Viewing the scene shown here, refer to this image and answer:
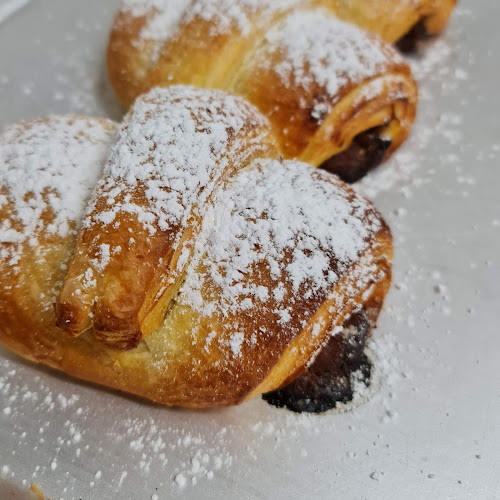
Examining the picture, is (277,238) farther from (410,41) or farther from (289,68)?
(410,41)

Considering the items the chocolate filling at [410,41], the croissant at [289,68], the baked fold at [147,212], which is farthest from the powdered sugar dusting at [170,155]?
the chocolate filling at [410,41]

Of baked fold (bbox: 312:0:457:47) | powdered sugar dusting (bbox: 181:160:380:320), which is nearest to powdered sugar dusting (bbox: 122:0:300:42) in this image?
baked fold (bbox: 312:0:457:47)

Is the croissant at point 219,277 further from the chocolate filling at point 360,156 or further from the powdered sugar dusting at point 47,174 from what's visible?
A: the chocolate filling at point 360,156

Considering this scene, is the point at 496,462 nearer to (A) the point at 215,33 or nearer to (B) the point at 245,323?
(B) the point at 245,323

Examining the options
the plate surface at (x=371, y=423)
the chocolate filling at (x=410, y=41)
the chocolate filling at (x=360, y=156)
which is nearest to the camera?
the plate surface at (x=371, y=423)

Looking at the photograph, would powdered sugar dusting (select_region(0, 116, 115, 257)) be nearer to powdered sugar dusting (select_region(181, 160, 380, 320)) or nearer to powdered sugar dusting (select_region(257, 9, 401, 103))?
powdered sugar dusting (select_region(181, 160, 380, 320))

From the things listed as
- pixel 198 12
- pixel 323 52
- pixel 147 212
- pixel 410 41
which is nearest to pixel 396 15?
pixel 410 41

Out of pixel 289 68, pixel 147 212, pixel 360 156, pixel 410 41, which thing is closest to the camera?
pixel 147 212

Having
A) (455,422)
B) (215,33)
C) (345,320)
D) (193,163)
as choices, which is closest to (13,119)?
(215,33)
